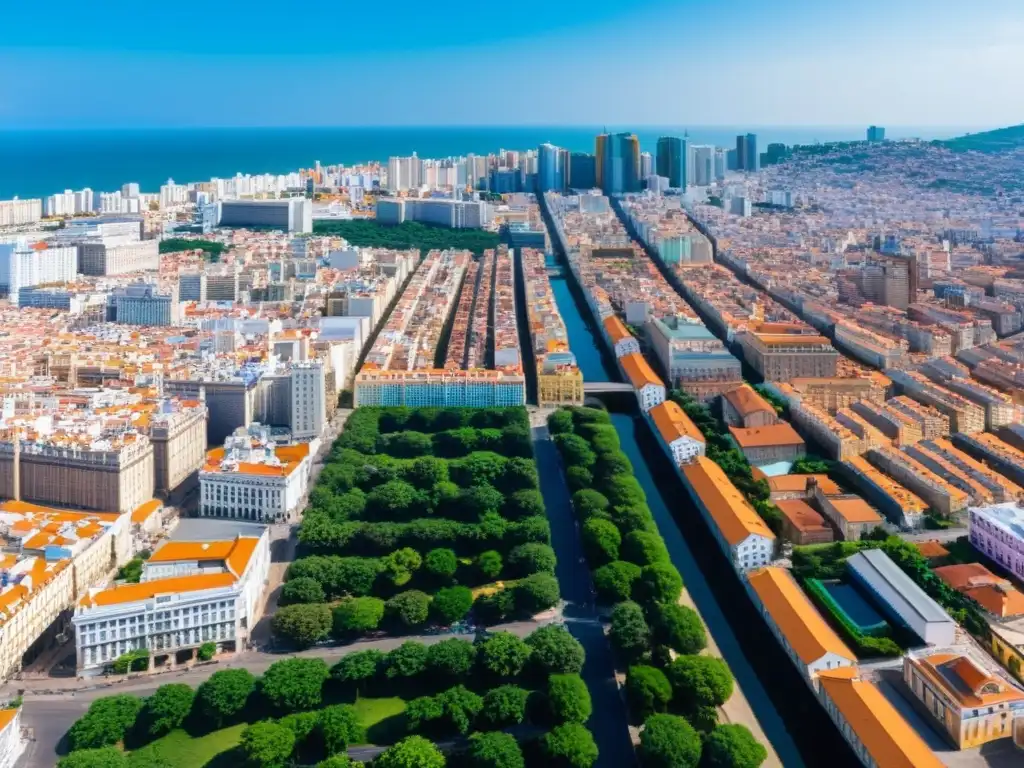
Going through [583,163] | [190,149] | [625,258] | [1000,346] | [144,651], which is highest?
[190,149]

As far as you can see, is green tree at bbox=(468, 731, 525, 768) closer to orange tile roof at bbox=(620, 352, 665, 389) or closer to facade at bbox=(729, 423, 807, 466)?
facade at bbox=(729, 423, 807, 466)

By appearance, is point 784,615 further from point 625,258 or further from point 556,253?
point 556,253

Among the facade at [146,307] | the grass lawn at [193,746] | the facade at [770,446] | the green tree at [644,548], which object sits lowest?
the grass lawn at [193,746]

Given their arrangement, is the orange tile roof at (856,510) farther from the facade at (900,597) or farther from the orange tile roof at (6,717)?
the orange tile roof at (6,717)

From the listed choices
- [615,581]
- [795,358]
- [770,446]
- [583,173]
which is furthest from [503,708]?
[583,173]

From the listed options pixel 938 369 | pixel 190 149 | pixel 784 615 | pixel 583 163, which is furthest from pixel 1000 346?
pixel 190 149

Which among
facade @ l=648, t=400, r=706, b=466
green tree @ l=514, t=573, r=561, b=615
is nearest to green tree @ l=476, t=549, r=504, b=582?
green tree @ l=514, t=573, r=561, b=615

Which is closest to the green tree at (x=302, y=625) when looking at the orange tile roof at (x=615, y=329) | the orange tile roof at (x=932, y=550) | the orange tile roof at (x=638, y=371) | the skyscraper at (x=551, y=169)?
the orange tile roof at (x=932, y=550)
